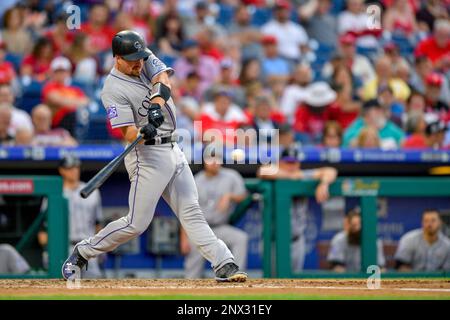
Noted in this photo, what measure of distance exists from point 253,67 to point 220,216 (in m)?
3.33

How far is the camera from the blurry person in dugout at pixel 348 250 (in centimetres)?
955

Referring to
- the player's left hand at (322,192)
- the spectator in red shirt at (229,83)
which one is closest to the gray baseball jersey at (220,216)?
the player's left hand at (322,192)

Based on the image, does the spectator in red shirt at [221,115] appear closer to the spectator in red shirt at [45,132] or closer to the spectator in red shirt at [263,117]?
the spectator in red shirt at [263,117]

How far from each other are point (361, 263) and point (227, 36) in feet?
16.3

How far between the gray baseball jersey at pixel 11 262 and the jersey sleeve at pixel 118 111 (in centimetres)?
286

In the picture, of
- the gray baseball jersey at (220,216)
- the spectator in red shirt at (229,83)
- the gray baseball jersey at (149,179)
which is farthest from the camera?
the spectator in red shirt at (229,83)

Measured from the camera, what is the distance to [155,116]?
6.59m

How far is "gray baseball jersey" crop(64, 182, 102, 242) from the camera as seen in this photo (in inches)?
374

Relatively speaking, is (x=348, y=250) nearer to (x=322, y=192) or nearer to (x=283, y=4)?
(x=322, y=192)

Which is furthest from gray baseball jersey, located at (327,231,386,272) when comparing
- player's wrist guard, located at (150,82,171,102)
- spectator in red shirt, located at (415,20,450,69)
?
spectator in red shirt, located at (415,20,450,69)

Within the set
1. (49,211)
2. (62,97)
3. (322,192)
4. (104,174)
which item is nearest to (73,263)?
(104,174)

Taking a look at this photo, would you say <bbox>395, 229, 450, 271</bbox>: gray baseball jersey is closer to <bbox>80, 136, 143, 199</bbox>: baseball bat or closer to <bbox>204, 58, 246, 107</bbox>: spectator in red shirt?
<bbox>204, 58, 246, 107</bbox>: spectator in red shirt

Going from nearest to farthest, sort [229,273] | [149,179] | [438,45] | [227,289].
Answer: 1. [227,289]
2. [149,179]
3. [229,273]
4. [438,45]
